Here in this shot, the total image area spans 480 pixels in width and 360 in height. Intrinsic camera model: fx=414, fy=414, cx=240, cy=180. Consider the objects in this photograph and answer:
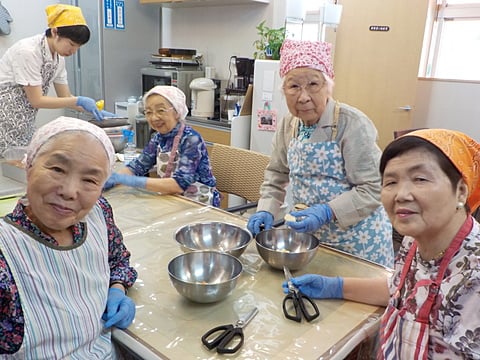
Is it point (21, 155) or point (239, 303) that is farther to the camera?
point (21, 155)

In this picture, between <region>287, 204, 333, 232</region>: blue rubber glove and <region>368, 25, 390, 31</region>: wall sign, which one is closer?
<region>287, 204, 333, 232</region>: blue rubber glove

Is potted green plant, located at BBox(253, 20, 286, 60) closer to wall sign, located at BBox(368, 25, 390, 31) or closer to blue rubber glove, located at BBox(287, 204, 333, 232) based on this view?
wall sign, located at BBox(368, 25, 390, 31)

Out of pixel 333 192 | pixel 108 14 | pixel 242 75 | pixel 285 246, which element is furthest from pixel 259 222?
pixel 108 14

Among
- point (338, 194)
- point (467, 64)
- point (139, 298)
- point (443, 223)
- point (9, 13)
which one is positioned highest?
point (9, 13)

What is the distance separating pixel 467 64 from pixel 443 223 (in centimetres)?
341

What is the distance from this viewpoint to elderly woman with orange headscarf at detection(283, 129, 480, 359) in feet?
2.78

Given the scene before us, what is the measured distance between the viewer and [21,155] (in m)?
2.14

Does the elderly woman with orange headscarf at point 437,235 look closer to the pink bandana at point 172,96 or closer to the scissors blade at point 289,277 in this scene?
the scissors blade at point 289,277

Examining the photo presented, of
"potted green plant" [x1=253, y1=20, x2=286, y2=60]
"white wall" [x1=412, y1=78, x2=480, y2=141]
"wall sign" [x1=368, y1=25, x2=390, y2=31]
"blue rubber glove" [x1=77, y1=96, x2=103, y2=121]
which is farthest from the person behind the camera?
"wall sign" [x1=368, y1=25, x2=390, y2=31]

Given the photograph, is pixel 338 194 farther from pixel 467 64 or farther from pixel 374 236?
pixel 467 64

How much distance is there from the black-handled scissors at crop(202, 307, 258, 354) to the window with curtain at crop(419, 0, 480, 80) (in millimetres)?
3577

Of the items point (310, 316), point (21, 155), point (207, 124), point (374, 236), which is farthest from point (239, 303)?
point (207, 124)

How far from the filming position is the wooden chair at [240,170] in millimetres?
2309

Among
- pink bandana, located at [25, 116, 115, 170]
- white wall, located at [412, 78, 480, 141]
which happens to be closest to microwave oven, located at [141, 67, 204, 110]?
white wall, located at [412, 78, 480, 141]
